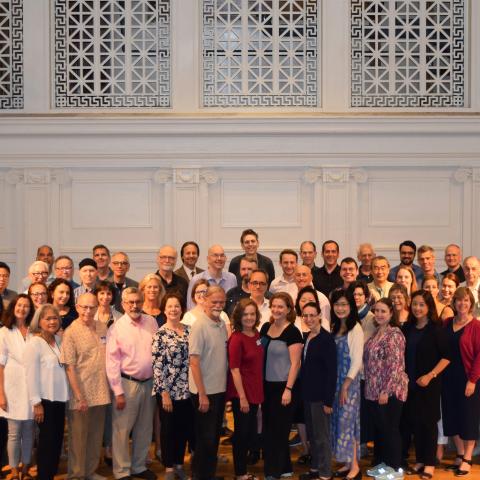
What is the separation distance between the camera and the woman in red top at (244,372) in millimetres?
6066

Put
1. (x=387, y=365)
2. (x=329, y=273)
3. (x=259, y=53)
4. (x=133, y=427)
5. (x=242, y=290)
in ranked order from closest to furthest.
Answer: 1. (x=387, y=365)
2. (x=133, y=427)
3. (x=242, y=290)
4. (x=329, y=273)
5. (x=259, y=53)

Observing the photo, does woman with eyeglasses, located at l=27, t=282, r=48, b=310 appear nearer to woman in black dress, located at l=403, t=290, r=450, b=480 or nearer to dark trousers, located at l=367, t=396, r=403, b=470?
dark trousers, located at l=367, t=396, r=403, b=470

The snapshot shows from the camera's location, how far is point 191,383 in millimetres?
6098

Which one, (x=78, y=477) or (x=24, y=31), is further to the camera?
(x=24, y=31)

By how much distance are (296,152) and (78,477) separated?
16.9 ft

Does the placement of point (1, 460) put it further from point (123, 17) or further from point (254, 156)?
point (123, 17)

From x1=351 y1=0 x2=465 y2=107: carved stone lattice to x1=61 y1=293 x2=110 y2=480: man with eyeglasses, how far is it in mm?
5248

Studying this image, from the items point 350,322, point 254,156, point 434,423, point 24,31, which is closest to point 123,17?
point 24,31

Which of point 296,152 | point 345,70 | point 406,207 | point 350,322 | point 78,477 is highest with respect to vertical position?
point 345,70

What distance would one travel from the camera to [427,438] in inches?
251

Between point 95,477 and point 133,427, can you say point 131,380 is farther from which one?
point 95,477

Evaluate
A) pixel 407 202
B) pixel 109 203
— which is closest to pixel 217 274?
pixel 109 203

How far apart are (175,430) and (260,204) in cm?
447

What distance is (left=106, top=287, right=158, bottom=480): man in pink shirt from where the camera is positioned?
6.13 metres
